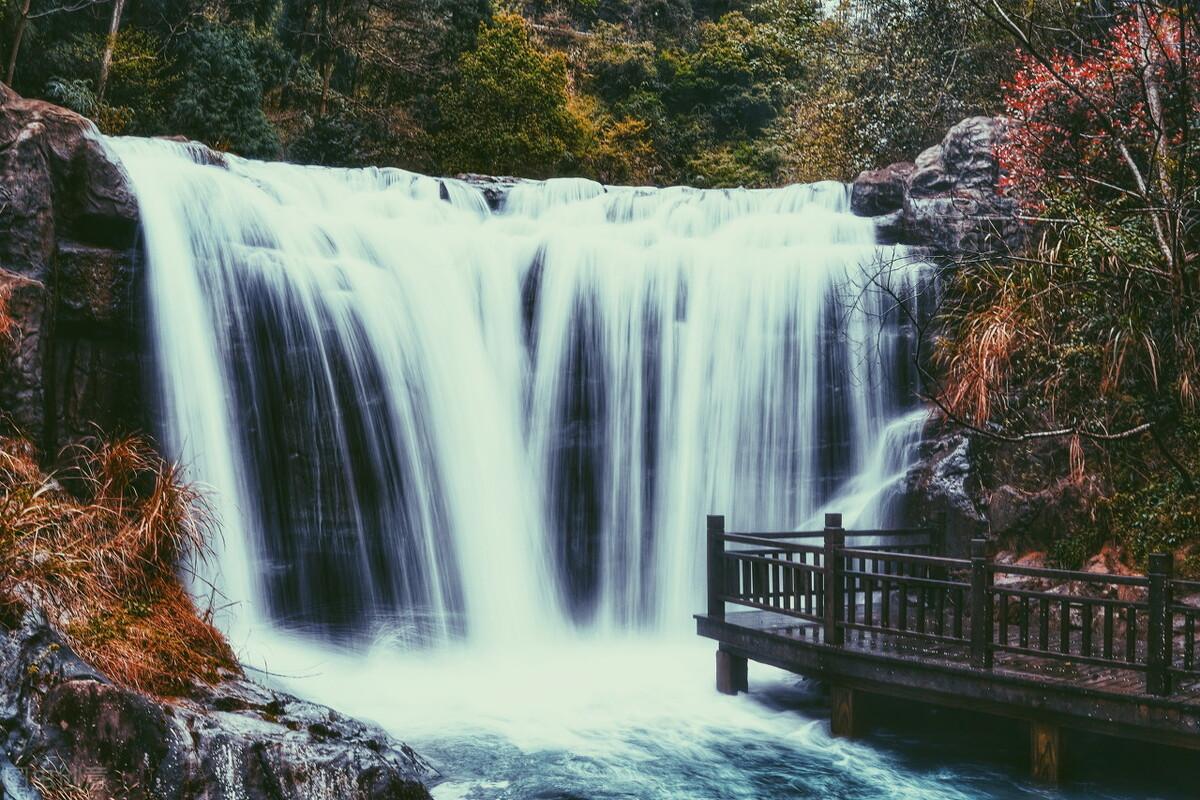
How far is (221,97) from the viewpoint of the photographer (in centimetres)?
1989

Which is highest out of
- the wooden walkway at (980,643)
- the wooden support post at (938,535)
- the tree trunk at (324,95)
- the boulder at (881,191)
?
the tree trunk at (324,95)

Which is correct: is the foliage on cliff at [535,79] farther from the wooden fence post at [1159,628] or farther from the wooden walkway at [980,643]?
the wooden fence post at [1159,628]

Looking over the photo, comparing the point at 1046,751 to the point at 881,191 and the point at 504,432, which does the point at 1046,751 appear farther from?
the point at 881,191

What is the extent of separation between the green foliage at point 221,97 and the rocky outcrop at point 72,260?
8872 mm

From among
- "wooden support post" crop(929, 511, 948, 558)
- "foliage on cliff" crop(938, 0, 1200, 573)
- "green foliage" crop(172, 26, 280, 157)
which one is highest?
"green foliage" crop(172, 26, 280, 157)

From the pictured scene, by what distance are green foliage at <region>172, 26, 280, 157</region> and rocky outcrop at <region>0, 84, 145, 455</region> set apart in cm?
887

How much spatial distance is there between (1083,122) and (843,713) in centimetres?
803

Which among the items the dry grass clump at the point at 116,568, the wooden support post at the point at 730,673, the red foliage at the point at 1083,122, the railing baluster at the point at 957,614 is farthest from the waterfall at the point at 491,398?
the railing baluster at the point at 957,614

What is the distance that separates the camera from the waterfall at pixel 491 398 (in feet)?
37.6

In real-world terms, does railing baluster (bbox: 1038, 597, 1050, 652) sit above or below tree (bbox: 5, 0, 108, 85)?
below

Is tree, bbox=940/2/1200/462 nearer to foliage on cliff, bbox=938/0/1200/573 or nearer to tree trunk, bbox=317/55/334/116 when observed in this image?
foliage on cliff, bbox=938/0/1200/573

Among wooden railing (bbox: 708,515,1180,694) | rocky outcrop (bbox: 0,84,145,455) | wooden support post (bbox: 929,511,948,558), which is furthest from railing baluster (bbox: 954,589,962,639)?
rocky outcrop (bbox: 0,84,145,455)

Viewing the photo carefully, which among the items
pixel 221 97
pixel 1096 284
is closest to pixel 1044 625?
pixel 1096 284

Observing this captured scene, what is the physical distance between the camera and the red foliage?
446 inches
